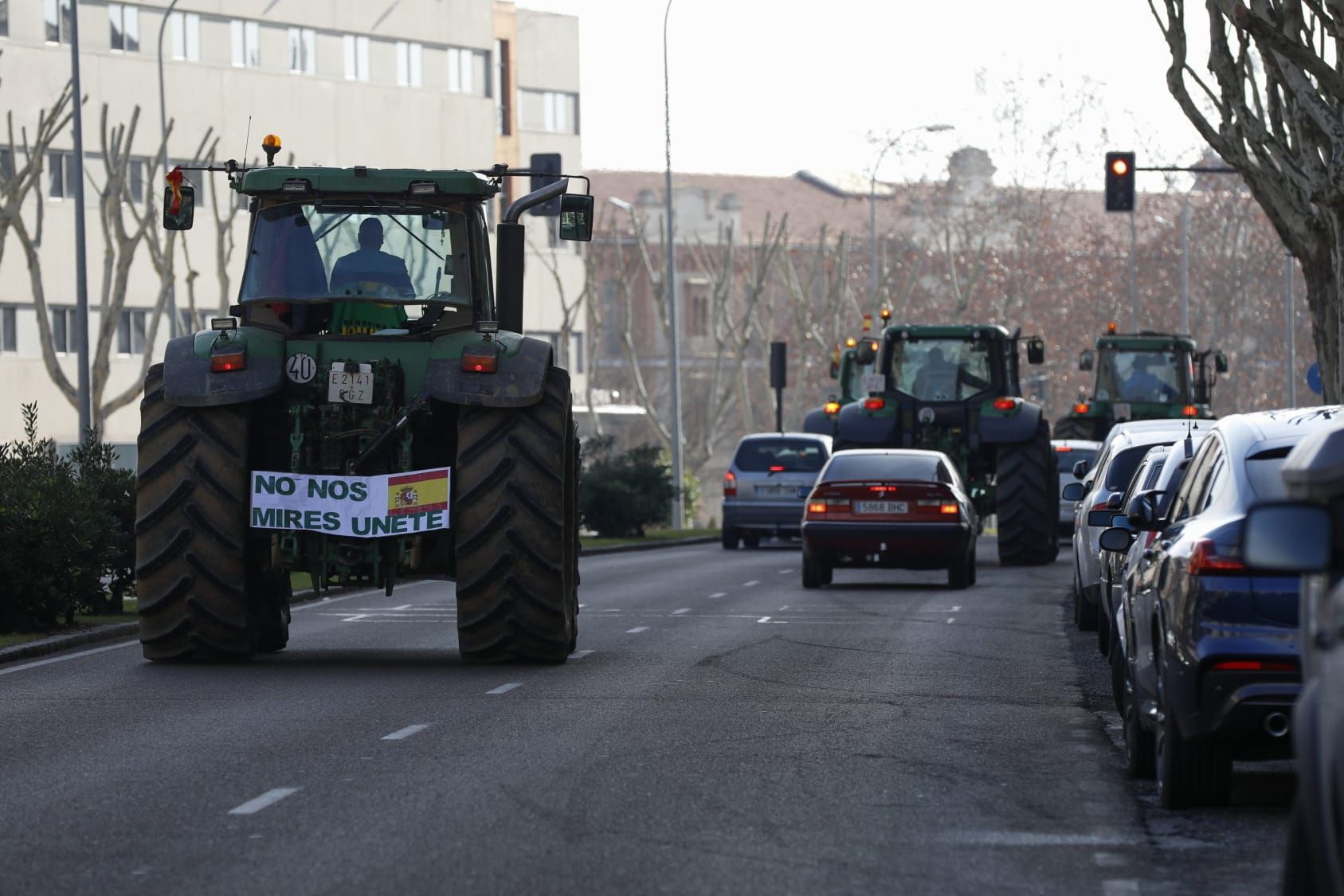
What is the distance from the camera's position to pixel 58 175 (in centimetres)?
6569

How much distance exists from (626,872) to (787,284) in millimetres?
68606

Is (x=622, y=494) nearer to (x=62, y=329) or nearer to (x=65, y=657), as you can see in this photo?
(x=62, y=329)

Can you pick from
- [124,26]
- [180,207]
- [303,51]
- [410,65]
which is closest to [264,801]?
[180,207]

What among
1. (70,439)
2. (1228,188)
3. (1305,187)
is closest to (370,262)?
(1305,187)

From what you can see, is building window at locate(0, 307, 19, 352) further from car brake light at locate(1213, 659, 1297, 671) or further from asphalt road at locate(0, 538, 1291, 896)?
car brake light at locate(1213, 659, 1297, 671)

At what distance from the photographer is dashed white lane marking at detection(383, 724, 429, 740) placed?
12.4m

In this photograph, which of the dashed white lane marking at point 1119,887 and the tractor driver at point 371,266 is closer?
the dashed white lane marking at point 1119,887

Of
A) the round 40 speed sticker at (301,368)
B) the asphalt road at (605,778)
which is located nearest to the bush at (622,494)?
the asphalt road at (605,778)

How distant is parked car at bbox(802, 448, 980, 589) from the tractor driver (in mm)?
10756

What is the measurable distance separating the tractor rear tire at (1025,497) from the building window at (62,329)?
125 feet

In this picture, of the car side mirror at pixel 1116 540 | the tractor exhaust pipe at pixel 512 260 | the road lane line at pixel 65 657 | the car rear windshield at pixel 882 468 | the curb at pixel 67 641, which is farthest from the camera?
the car rear windshield at pixel 882 468

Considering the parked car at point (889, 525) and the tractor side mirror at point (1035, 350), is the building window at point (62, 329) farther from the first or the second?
the parked car at point (889, 525)

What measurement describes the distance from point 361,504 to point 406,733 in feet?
11.5

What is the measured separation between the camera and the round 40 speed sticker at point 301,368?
16.2 metres
